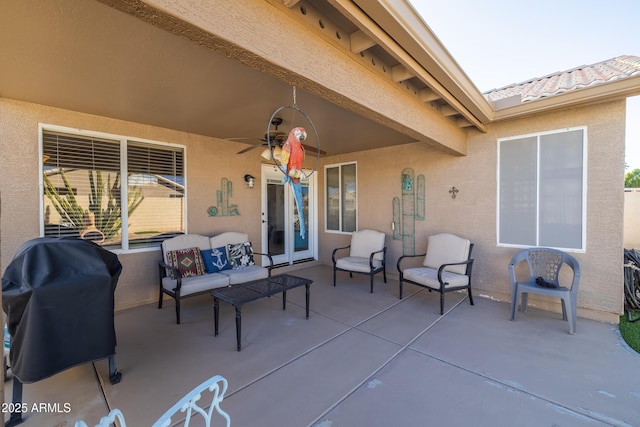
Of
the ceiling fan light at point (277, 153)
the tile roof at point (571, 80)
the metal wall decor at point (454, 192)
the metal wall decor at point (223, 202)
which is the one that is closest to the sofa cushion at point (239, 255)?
the metal wall decor at point (223, 202)

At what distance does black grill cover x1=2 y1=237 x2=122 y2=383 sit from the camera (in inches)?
72.6

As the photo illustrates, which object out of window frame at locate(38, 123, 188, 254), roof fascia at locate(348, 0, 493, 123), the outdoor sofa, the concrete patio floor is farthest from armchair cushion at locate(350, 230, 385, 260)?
window frame at locate(38, 123, 188, 254)

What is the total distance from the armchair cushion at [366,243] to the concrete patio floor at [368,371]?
1.66 metres

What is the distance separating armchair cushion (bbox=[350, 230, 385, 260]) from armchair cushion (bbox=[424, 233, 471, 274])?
871 mm

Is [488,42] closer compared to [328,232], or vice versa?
[488,42]

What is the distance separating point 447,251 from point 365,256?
151 cm

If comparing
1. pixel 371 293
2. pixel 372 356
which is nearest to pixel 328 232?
pixel 371 293

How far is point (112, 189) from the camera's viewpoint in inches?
152

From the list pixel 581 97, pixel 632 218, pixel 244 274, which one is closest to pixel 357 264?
pixel 244 274

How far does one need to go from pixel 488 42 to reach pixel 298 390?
602cm

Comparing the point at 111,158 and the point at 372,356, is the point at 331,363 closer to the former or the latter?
the point at 372,356

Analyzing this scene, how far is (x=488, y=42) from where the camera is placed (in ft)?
16.1

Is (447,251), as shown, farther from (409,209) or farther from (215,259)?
(215,259)

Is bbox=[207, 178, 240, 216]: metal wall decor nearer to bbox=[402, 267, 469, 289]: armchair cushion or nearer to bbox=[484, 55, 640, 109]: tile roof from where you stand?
bbox=[402, 267, 469, 289]: armchair cushion
